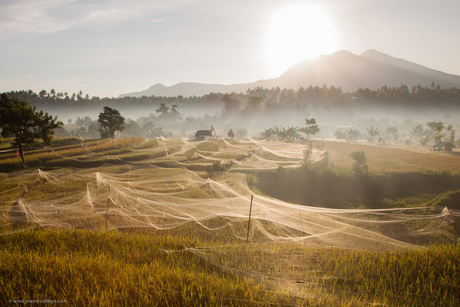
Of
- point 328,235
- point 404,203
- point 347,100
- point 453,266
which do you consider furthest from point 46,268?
point 347,100

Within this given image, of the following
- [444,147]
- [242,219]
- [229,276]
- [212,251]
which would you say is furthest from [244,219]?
[444,147]

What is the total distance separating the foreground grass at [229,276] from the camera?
11.8 feet

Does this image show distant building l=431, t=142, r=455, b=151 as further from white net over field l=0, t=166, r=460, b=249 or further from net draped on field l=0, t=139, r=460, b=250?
white net over field l=0, t=166, r=460, b=249

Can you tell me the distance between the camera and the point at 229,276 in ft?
14.7

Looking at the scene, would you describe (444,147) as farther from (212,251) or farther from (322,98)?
(322,98)

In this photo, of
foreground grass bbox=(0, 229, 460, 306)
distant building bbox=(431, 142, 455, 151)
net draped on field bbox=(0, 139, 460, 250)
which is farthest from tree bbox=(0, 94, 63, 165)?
distant building bbox=(431, 142, 455, 151)

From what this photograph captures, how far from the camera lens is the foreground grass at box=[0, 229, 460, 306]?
3605mm

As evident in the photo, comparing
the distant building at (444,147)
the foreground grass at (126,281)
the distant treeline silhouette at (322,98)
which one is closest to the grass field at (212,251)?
the foreground grass at (126,281)

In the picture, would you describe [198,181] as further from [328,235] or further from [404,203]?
[404,203]

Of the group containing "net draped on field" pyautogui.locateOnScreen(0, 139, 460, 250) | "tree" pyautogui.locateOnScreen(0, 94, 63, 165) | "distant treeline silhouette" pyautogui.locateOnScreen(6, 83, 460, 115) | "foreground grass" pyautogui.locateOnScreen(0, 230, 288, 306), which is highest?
"distant treeline silhouette" pyautogui.locateOnScreen(6, 83, 460, 115)

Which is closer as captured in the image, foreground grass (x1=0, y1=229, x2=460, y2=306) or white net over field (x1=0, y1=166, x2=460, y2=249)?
foreground grass (x1=0, y1=229, x2=460, y2=306)

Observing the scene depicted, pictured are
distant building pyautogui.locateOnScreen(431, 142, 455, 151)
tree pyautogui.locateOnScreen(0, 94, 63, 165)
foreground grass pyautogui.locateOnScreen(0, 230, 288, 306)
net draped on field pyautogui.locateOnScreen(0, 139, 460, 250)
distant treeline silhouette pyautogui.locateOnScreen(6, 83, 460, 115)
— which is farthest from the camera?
distant treeline silhouette pyautogui.locateOnScreen(6, 83, 460, 115)

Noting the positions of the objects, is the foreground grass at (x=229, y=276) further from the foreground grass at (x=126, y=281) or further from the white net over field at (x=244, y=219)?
the white net over field at (x=244, y=219)

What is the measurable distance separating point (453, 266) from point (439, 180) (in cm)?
2006
